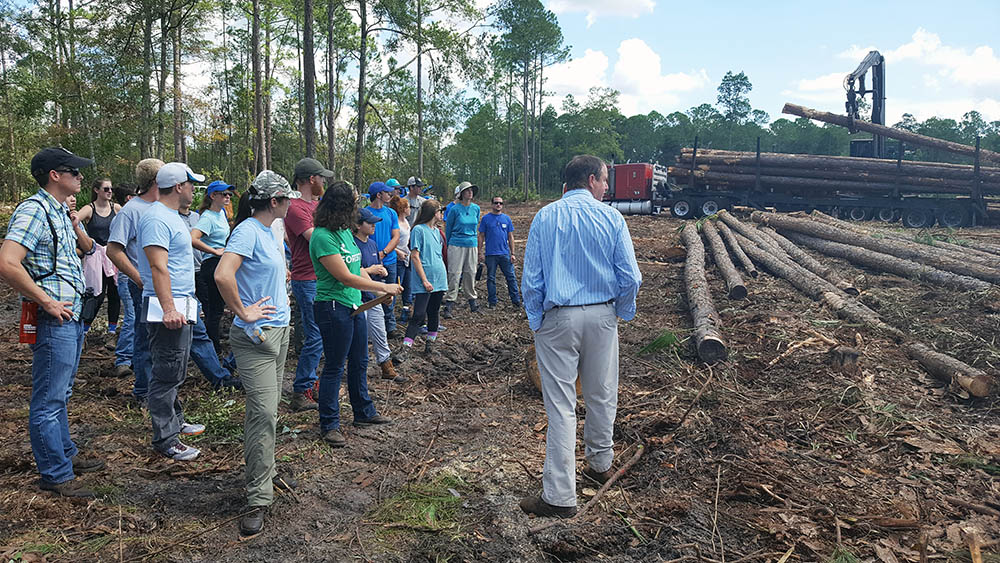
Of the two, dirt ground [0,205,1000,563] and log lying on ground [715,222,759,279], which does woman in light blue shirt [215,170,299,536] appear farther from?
log lying on ground [715,222,759,279]

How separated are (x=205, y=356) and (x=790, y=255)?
1113 cm

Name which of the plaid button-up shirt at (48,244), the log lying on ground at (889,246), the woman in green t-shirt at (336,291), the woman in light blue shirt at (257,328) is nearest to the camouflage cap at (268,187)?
the woman in light blue shirt at (257,328)

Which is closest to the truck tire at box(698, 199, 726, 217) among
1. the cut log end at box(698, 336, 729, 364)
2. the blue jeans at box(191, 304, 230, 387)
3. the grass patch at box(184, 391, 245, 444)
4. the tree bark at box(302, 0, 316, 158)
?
the tree bark at box(302, 0, 316, 158)

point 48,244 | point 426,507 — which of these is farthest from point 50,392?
point 426,507

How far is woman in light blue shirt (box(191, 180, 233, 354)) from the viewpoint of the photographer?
550 cm

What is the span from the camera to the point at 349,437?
15.1 feet

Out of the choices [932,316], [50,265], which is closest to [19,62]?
[50,265]

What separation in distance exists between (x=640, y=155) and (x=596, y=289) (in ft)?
261

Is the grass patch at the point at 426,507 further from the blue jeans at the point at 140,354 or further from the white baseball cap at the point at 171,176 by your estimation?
the blue jeans at the point at 140,354

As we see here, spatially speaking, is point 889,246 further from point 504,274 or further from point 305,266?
point 305,266

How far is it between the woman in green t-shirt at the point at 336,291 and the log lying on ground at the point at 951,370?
185 inches

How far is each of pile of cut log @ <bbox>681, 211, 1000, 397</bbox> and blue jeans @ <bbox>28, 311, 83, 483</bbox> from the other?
17.6 feet

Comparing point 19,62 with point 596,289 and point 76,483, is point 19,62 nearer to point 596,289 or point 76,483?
point 76,483

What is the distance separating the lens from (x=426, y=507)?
11.6 ft
